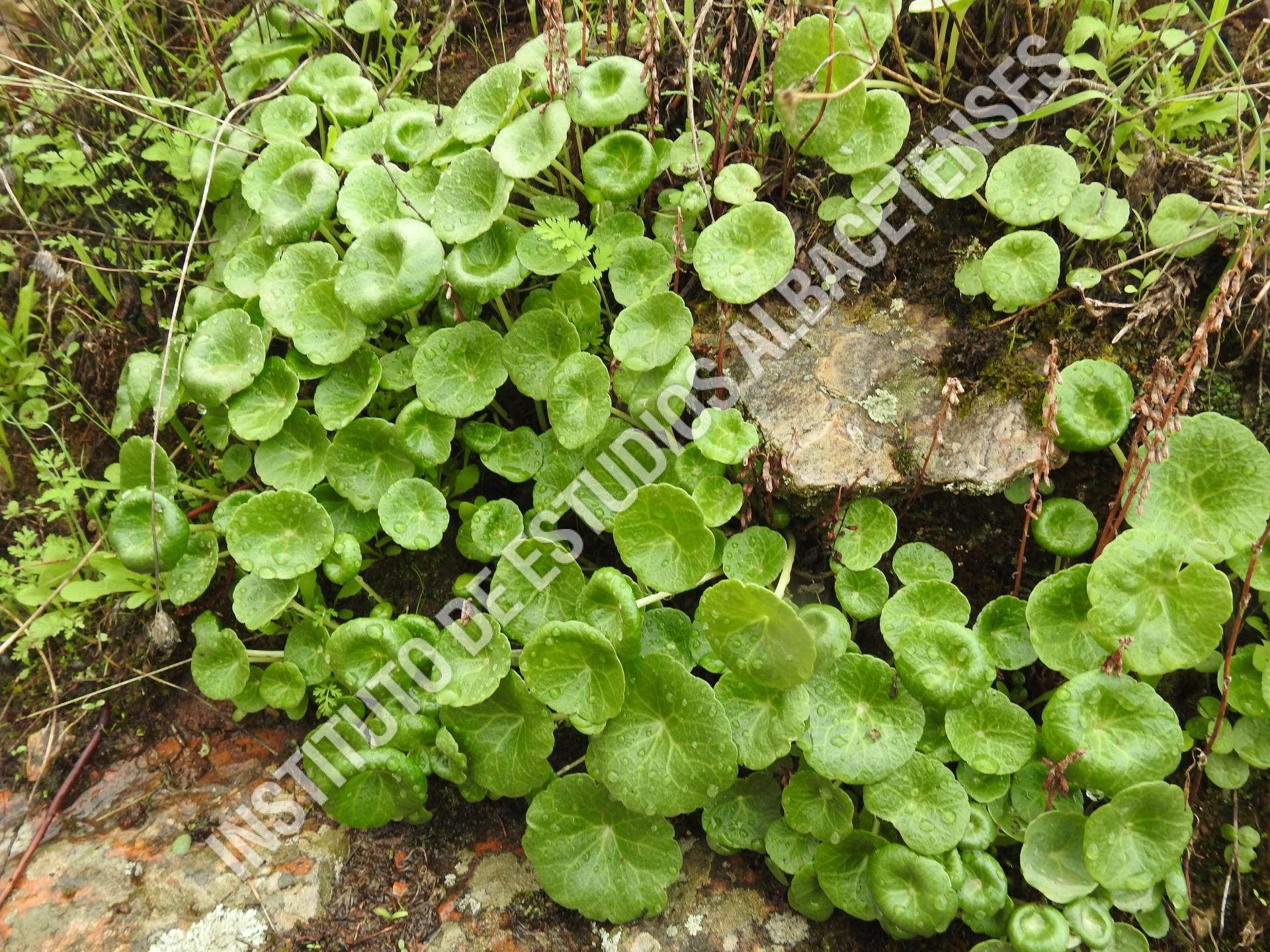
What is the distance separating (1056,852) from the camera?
1784 mm

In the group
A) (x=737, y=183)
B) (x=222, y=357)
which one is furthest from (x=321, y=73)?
(x=737, y=183)

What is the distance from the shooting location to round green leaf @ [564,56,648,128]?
211 cm

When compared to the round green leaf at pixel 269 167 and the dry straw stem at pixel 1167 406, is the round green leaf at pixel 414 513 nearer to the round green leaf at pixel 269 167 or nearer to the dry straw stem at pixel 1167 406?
the round green leaf at pixel 269 167

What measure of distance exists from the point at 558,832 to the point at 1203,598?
1.52m

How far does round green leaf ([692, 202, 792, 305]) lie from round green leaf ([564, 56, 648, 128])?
380 mm

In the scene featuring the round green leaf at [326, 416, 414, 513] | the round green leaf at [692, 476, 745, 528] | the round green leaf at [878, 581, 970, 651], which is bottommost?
the round green leaf at [878, 581, 970, 651]

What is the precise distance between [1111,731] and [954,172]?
1.42 meters

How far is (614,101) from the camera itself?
211cm

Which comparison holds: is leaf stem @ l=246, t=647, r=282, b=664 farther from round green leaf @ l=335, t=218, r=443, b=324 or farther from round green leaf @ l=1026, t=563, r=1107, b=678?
round green leaf @ l=1026, t=563, r=1107, b=678

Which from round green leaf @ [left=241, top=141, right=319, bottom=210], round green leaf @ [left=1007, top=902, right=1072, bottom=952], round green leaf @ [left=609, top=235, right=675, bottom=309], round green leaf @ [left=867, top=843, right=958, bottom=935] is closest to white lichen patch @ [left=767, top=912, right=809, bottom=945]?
round green leaf @ [left=867, top=843, right=958, bottom=935]

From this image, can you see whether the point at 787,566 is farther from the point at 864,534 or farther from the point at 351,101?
the point at 351,101

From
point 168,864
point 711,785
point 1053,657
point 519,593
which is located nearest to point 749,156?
point 519,593

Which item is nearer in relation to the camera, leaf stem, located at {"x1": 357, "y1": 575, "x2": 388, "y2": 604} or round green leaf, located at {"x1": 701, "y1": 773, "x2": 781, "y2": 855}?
round green leaf, located at {"x1": 701, "y1": 773, "x2": 781, "y2": 855}

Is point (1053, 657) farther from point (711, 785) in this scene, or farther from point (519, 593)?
point (519, 593)
